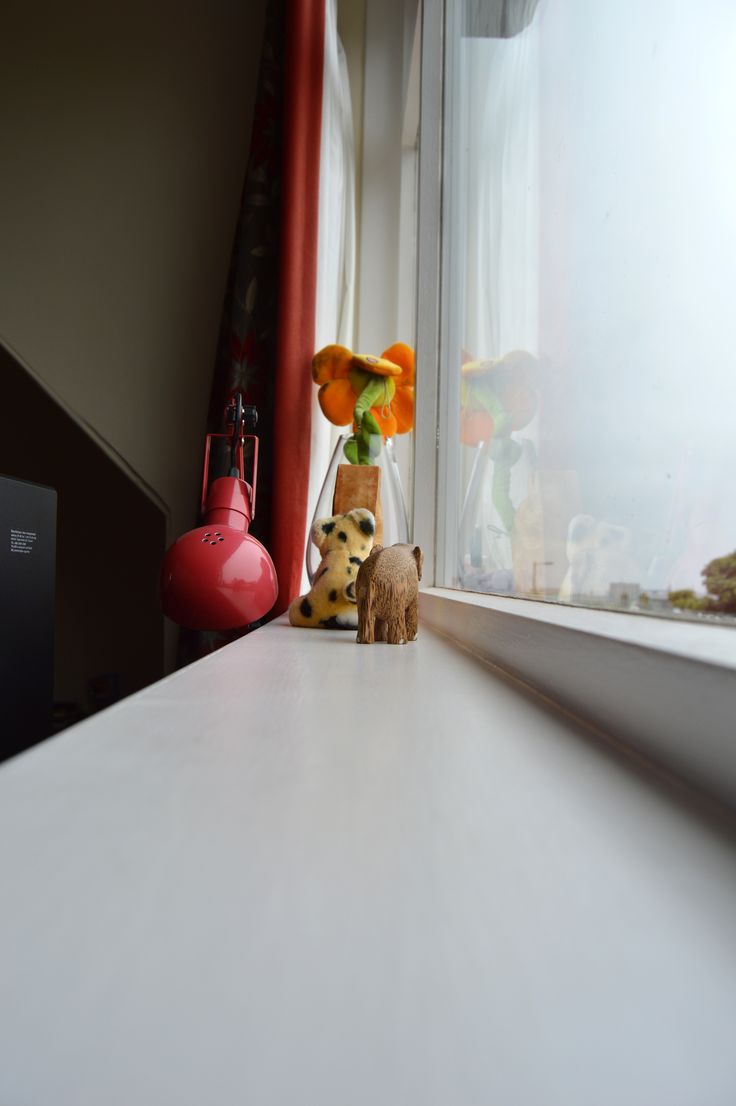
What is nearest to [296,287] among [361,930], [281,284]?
[281,284]

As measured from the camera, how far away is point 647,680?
25 cm

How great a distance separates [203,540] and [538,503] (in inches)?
22.0

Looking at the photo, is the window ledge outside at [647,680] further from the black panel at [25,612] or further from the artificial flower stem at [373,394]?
the artificial flower stem at [373,394]

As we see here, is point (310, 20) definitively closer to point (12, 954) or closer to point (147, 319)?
point (147, 319)

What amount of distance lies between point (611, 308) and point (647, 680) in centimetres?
28

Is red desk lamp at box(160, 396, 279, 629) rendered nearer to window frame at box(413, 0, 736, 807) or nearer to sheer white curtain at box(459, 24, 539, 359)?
window frame at box(413, 0, 736, 807)

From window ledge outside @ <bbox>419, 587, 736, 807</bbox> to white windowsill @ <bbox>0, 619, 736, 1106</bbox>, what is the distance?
0.02 metres

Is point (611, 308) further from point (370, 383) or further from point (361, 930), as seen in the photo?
→ point (370, 383)

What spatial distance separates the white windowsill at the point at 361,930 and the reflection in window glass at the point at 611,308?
0.46 feet

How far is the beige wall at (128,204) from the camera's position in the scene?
1897 mm

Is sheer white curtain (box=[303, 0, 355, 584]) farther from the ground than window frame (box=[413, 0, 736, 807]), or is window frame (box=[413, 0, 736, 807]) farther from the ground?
sheer white curtain (box=[303, 0, 355, 584])

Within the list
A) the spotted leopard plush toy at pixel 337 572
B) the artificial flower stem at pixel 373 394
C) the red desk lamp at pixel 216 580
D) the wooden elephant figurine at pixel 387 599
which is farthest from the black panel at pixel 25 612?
the artificial flower stem at pixel 373 394

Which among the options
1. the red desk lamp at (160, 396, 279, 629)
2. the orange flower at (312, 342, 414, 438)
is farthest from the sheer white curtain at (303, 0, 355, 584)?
the red desk lamp at (160, 396, 279, 629)

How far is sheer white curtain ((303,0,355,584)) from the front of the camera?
5.16ft
